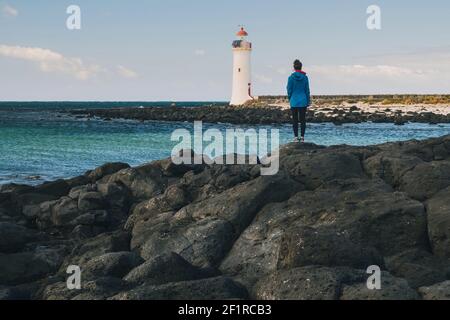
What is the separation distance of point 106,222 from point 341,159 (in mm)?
5197

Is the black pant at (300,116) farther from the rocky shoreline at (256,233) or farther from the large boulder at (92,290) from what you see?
the large boulder at (92,290)

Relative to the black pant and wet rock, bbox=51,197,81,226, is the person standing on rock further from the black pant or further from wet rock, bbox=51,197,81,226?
wet rock, bbox=51,197,81,226

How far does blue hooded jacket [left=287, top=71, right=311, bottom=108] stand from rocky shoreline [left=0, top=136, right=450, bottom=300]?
45.2 inches

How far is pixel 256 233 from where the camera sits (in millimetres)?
9469

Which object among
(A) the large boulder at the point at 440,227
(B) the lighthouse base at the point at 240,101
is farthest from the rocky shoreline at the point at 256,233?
(B) the lighthouse base at the point at 240,101

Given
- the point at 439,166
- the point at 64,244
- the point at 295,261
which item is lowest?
the point at 64,244

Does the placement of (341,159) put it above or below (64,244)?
above

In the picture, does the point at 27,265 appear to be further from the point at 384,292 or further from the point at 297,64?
the point at 297,64

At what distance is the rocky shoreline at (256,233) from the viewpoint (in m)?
Answer: 7.11

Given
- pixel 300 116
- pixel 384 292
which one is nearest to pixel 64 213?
pixel 300 116

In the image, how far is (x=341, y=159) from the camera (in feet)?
38.3

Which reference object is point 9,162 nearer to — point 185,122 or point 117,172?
point 117,172

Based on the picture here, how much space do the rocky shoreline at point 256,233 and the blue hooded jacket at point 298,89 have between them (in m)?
1.15
